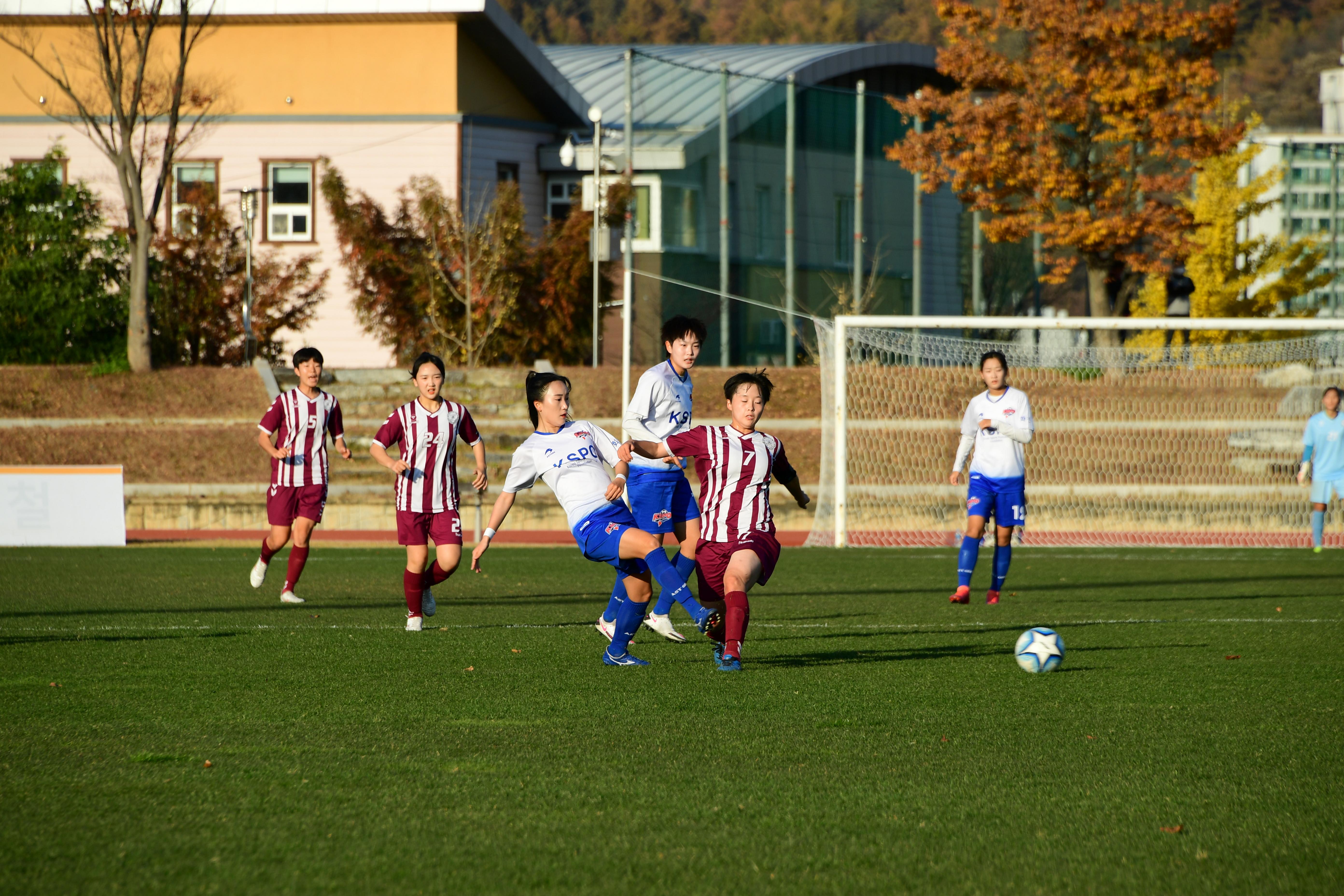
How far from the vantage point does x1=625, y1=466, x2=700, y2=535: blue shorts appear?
29.0ft

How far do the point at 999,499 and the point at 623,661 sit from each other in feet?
14.8

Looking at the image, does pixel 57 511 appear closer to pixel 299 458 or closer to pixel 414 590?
pixel 299 458

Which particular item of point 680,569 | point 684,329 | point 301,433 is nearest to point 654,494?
point 680,569

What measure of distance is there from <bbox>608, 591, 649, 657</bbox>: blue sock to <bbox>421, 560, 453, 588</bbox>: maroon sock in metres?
2.10

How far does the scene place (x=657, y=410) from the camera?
8922 millimetres

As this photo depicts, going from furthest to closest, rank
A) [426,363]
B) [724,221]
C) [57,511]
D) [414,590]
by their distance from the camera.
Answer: [724,221] < [57,511] < [414,590] < [426,363]

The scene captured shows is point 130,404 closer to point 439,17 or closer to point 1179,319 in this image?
point 439,17

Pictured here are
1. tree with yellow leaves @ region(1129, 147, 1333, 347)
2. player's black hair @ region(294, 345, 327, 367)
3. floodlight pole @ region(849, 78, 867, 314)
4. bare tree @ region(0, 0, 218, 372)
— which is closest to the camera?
player's black hair @ region(294, 345, 327, 367)

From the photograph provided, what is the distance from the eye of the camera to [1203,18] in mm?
25422

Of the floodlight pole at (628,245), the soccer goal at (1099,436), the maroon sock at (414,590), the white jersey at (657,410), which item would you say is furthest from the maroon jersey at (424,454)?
the soccer goal at (1099,436)

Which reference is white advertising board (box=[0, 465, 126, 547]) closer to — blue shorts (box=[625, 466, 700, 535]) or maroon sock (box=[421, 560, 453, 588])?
maroon sock (box=[421, 560, 453, 588])

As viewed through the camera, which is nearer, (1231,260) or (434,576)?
(434,576)

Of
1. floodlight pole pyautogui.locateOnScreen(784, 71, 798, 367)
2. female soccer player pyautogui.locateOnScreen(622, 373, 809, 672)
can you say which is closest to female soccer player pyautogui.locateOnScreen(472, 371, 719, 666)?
female soccer player pyautogui.locateOnScreen(622, 373, 809, 672)

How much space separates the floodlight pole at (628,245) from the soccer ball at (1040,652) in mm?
8078
